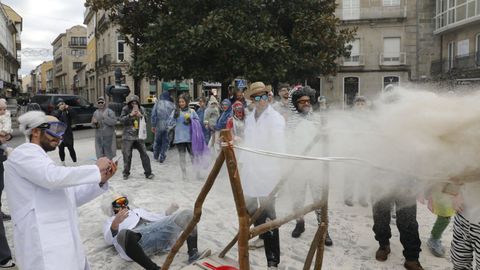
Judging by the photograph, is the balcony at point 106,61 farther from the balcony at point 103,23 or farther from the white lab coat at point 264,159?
the white lab coat at point 264,159

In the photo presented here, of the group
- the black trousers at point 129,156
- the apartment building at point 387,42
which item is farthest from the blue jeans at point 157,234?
the apartment building at point 387,42

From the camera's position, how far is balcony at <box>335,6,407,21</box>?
29.4 metres

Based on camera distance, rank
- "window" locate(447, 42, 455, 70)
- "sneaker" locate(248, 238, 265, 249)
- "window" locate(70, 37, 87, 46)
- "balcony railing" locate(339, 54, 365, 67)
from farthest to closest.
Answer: "window" locate(70, 37, 87, 46), "balcony railing" locate(339, 54, 365, 67), "window" locate(447, 42, 455, 70), "sneaker" locate(248, 238, 265, 249)

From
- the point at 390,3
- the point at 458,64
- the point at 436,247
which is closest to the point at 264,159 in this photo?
the point at 436,247

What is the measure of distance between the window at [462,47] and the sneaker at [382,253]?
25.9 metres

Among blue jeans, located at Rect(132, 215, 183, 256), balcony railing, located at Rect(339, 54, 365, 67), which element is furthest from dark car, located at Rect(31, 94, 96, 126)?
balcony railing, located at Rect(339, 54, 365, 67)

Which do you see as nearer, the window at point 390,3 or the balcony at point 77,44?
the window at point 390,3

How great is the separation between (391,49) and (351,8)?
4119 mm

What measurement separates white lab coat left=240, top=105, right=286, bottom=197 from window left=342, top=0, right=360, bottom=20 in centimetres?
2831

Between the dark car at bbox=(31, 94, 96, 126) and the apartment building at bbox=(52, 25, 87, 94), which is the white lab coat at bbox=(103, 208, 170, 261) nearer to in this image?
the dark car at bbox=(31, 94, 96, 126)

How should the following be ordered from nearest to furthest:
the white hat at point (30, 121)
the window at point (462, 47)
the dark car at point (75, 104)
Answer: the white hat at point (30, 121) < the dark car at point (75, 104) < the window at point (462, 47)

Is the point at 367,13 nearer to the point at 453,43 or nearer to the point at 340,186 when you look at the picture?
the point at 453,43

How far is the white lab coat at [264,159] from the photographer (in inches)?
153

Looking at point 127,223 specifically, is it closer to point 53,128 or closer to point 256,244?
point 256,244
